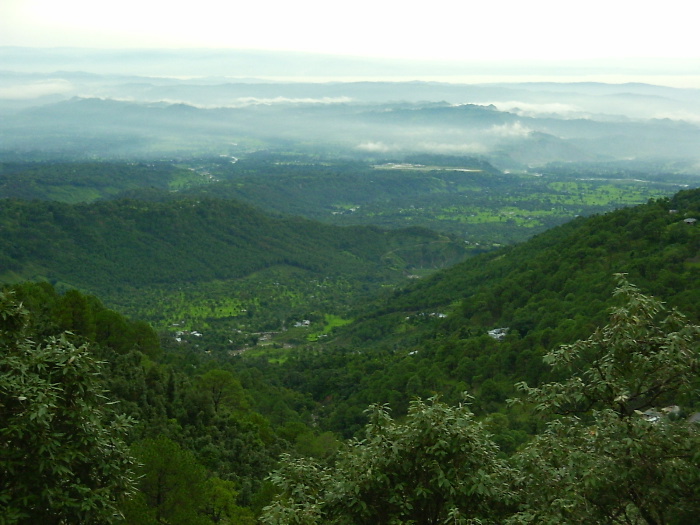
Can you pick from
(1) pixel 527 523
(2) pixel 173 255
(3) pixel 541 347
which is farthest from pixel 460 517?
(2) pixel 173 255

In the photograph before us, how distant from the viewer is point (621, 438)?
384 inches

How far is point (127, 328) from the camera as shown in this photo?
4491 cm

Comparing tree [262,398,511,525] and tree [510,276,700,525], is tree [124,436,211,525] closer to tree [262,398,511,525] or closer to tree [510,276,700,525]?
tree [262,398,511,525]

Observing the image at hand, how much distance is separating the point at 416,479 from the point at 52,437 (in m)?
6.26

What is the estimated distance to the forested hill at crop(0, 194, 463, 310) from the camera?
146375mm

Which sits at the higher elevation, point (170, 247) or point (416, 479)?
point (416, 479)

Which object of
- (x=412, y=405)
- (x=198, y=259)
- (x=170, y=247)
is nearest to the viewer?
(x=412, y=405)

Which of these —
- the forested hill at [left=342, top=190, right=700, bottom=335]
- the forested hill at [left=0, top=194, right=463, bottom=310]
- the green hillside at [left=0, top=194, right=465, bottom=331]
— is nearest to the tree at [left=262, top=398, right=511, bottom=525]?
the forested hill at [left=342, top=190, right=700, bottom=335]

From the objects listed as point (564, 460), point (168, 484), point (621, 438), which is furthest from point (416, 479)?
point (168, 484)

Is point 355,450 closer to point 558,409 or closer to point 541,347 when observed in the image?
point 558,409

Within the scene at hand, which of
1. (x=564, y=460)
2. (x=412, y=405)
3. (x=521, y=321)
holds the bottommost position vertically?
(x=521, y=321)

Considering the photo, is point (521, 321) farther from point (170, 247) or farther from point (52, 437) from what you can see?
point (170, 247)

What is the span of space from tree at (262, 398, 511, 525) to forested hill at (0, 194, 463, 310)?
133 m

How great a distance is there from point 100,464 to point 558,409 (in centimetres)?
804
